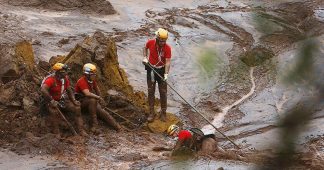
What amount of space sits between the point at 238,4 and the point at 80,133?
14532 millimetres

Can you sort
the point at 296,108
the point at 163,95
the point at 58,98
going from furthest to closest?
the point at 163,95, the point at 58,98, the point at 296,108

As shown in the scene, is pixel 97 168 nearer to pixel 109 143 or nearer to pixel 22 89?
pixel 109 143

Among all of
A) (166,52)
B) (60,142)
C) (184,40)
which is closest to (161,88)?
(166,52)

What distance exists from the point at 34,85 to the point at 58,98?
0.77 meters

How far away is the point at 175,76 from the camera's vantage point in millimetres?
14297

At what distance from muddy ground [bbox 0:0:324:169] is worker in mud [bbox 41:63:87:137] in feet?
0.74

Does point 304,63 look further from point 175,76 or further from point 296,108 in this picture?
point 175,76

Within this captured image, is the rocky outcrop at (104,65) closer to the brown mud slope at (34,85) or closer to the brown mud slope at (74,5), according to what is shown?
the brown mud slope at (34,85)

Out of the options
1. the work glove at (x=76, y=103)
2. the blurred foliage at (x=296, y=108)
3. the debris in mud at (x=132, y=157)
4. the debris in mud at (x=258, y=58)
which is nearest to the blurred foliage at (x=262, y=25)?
the blurred foliage at (x=296, y=108)

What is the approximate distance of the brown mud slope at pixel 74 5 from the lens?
58.2 ft

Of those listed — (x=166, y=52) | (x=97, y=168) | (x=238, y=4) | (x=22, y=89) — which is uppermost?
(x=238, y=4)

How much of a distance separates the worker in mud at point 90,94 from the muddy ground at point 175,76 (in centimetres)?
29

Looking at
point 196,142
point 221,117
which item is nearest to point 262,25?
point 196,142

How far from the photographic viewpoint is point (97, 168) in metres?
7.57
